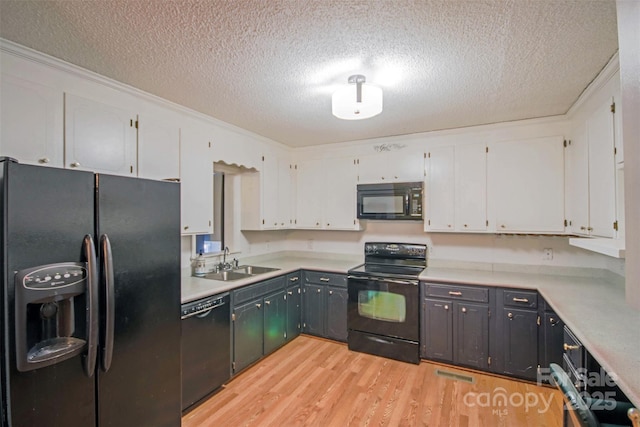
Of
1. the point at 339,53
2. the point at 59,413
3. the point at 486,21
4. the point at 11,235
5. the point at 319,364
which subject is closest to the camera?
the point at 11,235

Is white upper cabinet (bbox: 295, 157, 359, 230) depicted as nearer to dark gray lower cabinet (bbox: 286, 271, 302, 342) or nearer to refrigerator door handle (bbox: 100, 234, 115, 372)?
dark gray lower cabinet (bbox: 286, 271, 302, 342)

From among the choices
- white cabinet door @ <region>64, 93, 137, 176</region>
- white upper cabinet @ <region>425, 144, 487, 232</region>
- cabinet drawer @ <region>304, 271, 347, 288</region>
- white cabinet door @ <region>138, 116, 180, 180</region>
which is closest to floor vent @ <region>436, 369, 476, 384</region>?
cabinet drawer @ <region>304, 271, 347, 288</region>

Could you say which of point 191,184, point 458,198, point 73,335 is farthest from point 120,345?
point 458,198

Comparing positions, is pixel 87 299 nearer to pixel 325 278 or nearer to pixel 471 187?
pixel 325 278

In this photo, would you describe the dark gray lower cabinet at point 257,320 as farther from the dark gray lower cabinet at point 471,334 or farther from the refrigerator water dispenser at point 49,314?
the dark gray lower cabinet at point 471,334

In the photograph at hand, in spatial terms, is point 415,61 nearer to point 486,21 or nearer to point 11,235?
point 486,21

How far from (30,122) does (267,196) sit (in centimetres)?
223

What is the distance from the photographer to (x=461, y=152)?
10.4 ft

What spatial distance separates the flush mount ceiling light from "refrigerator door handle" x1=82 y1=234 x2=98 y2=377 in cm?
163

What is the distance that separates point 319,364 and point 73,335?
83.7 inches

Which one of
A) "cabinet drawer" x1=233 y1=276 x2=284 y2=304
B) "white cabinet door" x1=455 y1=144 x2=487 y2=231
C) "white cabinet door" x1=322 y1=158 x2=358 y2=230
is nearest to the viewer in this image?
"cabinet drawer" x1=233 y1=276 x2=284 y2=304

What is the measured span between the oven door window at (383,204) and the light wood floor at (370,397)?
5.16 ft

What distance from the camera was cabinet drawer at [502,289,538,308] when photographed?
101 inches

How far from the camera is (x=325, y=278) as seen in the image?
11.3 ft
